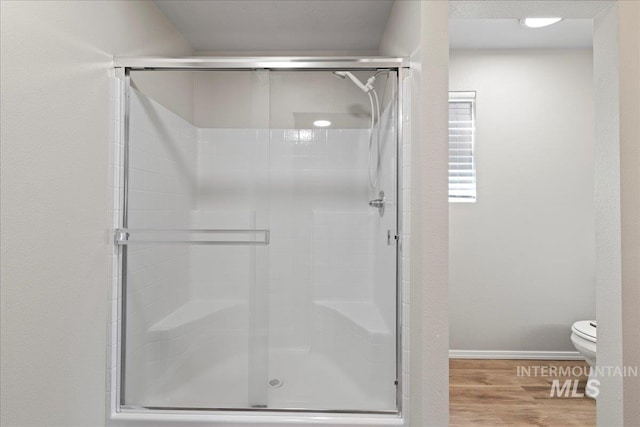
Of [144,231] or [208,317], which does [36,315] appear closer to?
[144,231]

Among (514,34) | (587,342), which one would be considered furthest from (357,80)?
(587,342)

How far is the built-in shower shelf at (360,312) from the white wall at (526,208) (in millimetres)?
1456

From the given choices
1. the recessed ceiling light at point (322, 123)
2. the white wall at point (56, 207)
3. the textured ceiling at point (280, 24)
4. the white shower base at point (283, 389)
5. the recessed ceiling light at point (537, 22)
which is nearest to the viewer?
the white wall at point (56, 207)

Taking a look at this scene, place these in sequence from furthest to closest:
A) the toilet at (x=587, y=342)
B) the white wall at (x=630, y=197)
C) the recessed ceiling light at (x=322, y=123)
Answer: the toilet at (x=587, y=342)
the recessed ceiling light at (x=322, y=123)
the white wall at (x=630, y=197)

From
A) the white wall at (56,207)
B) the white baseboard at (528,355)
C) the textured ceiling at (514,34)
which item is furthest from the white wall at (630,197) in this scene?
the white wall at (56,207)

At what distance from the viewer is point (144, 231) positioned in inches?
72.6

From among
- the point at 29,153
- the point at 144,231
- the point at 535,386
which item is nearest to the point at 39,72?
the point at 29,153

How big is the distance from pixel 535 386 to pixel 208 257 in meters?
2.50

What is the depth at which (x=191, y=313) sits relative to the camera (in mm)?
1925

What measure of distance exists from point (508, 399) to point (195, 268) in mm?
2215

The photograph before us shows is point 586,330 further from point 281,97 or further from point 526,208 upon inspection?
point 281,97

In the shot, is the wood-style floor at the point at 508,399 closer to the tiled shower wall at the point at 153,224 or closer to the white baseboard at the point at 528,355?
the white baseboard at the point at 528,355

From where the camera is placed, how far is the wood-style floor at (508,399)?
2.31m

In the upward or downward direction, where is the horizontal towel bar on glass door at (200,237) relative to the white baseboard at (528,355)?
upward
